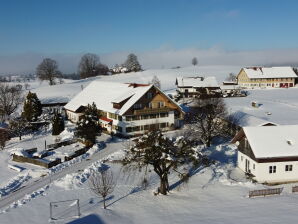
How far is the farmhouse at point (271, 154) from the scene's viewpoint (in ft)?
107

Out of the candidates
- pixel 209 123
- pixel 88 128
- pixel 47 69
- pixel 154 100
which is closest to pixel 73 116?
pixel 154 100

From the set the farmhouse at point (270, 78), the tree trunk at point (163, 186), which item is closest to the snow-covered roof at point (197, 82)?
the farmhouse at point (270, 78)

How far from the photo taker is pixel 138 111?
53.8 metres

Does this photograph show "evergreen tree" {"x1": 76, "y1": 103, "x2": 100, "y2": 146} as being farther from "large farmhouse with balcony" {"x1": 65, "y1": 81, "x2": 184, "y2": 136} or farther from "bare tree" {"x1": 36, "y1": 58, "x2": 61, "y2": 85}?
"bare tree" {"x1": 36, "y1": 58, "x2": 61, "y2": 85}

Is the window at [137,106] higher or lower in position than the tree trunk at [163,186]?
higher

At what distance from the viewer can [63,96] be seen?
350ft

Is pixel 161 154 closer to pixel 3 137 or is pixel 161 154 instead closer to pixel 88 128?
pixel 88 128

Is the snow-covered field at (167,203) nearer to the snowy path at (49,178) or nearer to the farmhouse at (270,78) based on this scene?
the snowy path at (49,178)

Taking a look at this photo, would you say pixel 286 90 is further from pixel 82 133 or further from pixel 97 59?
pixel 97 59

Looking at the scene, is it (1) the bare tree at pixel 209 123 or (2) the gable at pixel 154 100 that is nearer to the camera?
(1) the bare tree at pixel 209 123

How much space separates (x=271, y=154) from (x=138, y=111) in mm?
25710

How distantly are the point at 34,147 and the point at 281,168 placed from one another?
35.4 metres

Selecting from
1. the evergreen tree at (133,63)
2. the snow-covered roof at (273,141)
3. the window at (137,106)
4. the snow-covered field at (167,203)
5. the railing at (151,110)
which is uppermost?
the evergreen tree at (133,63)

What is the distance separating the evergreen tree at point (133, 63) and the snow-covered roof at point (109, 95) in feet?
365
